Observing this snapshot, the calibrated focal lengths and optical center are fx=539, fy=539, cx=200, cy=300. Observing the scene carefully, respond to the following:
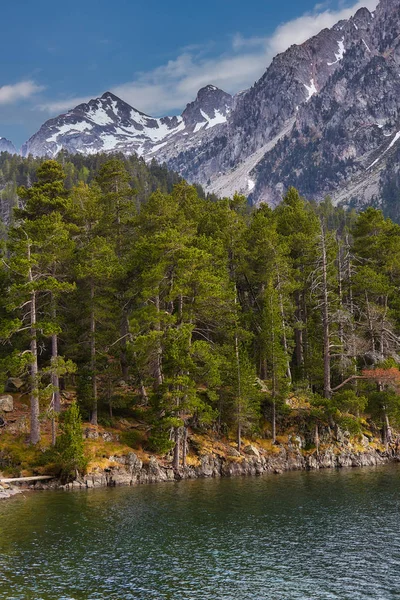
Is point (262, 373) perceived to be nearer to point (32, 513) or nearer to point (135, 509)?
point (135, 509)

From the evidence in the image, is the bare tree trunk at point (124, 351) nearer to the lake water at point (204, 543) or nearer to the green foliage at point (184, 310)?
the green foliage at point (184, 310)

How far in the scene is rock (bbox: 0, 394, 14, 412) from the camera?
1783 inches

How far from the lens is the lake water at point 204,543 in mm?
19844

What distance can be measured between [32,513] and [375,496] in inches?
867

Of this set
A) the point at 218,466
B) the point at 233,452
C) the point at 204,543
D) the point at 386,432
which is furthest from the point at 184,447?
the point at 386,432

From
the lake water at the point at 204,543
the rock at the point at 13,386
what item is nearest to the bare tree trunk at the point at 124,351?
the rock at the point at 13,386

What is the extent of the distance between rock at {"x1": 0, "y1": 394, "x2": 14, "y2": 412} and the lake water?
36.3 ft

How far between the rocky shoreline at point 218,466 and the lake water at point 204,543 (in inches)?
92.3

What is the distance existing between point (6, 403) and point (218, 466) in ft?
A: 62.4

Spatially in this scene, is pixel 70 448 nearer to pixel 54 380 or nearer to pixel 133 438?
pixel 54 380

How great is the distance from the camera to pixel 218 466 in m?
47.3

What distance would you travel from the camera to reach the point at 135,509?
32.7m

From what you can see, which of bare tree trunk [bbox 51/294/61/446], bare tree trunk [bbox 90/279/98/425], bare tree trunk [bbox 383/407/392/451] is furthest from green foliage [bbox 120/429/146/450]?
bare tree trunk [bbox 383/407/392/451]

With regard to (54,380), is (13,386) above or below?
above
